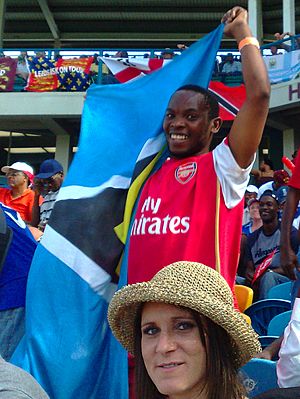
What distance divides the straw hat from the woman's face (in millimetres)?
52

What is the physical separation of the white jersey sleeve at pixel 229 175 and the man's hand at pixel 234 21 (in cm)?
53

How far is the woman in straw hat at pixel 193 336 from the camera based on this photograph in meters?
1.35

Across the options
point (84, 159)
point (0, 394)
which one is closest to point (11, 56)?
point (84, 159)

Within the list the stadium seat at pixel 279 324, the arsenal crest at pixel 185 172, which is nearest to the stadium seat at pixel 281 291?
the stadium seat at pixel 279 324

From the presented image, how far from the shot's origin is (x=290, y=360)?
1533 millimetres

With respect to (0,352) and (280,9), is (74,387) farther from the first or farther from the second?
(280,9)

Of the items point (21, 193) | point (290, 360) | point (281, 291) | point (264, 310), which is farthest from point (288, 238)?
point (21, 193)

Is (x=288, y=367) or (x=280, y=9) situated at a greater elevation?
(x=280, y=9)

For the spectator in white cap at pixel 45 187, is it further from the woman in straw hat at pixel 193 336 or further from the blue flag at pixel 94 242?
the woman in straw hat at pixel 193 336

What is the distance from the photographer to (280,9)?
1498 centimetres

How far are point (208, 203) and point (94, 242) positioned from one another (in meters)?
0.62

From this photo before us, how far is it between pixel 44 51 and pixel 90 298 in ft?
37.9

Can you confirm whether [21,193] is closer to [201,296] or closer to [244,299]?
[244,299]

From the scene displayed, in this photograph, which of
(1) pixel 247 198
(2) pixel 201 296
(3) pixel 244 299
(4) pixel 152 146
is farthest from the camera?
(1) pixel 247 198
